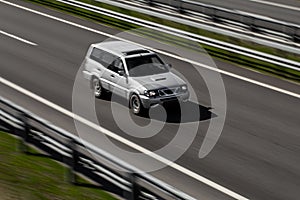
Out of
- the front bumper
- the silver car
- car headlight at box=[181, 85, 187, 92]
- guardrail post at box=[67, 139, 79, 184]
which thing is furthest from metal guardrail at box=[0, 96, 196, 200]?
car headlight at box=[181, 85, 187, 92]

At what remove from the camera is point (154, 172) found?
1561 centimetres

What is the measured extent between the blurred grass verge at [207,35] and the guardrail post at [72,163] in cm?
1037

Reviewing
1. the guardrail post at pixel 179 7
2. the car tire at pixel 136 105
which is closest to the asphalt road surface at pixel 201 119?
the car tire at pixel 136 105

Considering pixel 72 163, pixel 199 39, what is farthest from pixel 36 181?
pixel 199 39

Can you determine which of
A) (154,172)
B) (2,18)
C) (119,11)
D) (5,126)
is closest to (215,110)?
(154,172)

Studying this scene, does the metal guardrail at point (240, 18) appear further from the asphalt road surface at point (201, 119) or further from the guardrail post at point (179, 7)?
the asphalt road surface at point (201, 119)

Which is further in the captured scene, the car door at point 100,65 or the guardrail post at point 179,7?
the guardrail post at point 179,7

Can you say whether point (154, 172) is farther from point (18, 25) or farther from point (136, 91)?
point (18, 25)

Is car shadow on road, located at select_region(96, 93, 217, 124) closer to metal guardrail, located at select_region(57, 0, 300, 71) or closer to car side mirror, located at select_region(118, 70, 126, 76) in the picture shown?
car side mirror, located at select_region(118, 70, 126, 76)

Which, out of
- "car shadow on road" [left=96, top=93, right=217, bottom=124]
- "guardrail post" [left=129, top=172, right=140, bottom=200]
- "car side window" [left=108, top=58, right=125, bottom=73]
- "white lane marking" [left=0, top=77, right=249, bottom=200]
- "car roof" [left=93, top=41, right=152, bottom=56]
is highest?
"car roof" [left=93, top=41, right=152, bottom=56]

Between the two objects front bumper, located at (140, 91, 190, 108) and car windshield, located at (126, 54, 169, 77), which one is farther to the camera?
car windshield, located at (126, 54, 169, 77)

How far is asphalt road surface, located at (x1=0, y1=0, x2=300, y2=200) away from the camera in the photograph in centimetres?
1514

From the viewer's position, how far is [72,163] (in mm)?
14367

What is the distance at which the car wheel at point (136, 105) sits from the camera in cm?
1912
